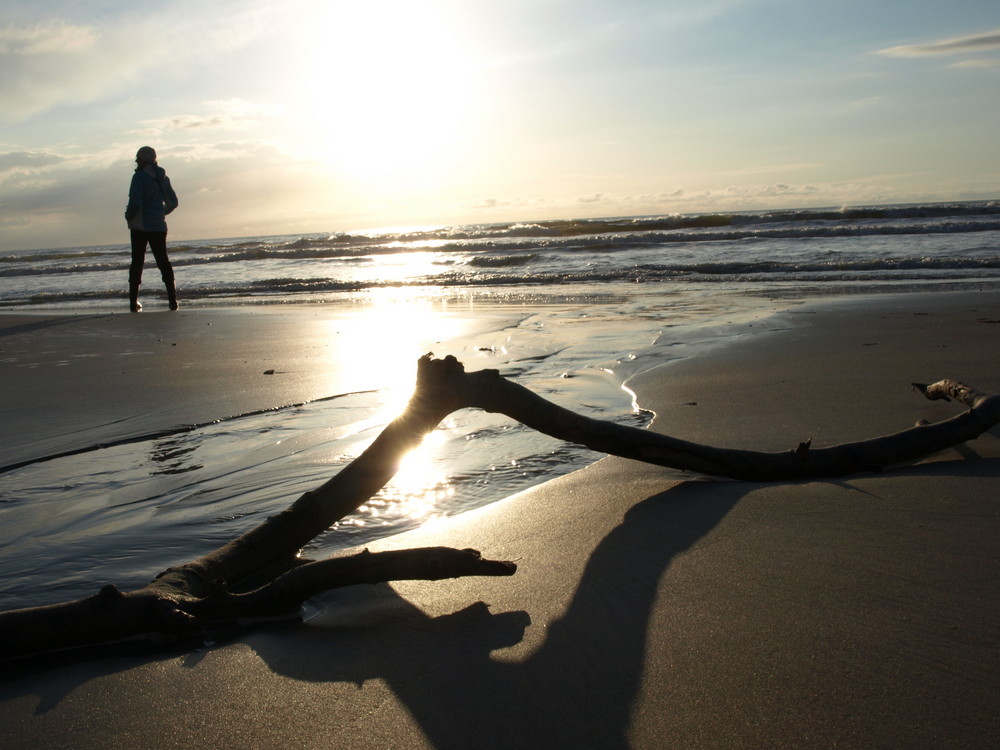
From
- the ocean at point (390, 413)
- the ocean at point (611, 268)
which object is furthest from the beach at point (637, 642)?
the ocean at point (611, 268)

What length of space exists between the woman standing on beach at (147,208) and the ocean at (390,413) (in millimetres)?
A: 1412

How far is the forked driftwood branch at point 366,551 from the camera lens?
5.71ft

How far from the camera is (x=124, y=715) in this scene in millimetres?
1520

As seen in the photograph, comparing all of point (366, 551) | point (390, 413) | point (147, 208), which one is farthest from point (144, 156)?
point (366, 551)

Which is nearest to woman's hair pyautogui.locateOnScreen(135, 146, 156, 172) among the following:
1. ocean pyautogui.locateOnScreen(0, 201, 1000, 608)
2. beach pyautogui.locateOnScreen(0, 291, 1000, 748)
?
ocean pyautogui.locateOnScreen(0, 201, 1000, 608)

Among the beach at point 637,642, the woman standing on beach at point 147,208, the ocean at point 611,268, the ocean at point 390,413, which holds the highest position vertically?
the woman standing on beach at point 147,208

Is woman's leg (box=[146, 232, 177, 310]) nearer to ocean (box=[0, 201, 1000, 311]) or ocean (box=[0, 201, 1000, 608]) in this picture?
ocean (box=[0, 201, 1000, 608])

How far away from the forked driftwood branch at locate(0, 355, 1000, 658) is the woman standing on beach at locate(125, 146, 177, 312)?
29.0ft

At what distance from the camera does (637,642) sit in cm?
171

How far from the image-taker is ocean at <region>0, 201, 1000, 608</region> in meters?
2.59

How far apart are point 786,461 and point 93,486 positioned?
2626mm

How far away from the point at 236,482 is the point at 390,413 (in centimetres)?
121

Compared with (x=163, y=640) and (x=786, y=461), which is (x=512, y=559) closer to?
(x=163, y=640)

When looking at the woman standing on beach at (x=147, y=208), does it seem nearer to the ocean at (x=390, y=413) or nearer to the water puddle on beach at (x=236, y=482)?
the ocean at (x=390, y=413)
